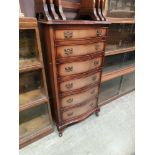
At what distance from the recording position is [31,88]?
1.42m

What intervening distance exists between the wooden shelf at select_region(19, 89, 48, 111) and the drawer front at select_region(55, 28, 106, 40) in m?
0.62

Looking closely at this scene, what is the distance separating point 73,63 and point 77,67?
6 cm

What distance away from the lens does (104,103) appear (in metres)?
2.04

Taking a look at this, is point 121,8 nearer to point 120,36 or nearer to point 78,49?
point 120,36

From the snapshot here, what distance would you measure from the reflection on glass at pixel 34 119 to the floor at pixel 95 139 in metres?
0.15

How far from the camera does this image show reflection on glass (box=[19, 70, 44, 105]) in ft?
4.29

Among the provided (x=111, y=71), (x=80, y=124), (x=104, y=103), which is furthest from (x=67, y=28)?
(x=104, y=103)

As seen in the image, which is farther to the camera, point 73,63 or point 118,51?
point 118,51

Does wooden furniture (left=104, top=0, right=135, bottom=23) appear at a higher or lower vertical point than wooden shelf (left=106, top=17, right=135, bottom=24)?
higher

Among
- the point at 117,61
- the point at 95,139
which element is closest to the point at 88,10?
the point at 117,61

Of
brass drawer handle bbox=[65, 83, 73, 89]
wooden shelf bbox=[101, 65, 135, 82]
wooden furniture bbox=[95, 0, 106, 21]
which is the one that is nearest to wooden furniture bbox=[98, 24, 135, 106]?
wooden shelf bbox=[101, 65, 135, 82]

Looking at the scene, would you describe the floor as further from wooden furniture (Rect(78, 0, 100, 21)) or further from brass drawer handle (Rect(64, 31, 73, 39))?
wooden furniture (Rect(78, 0, 100, 21))
